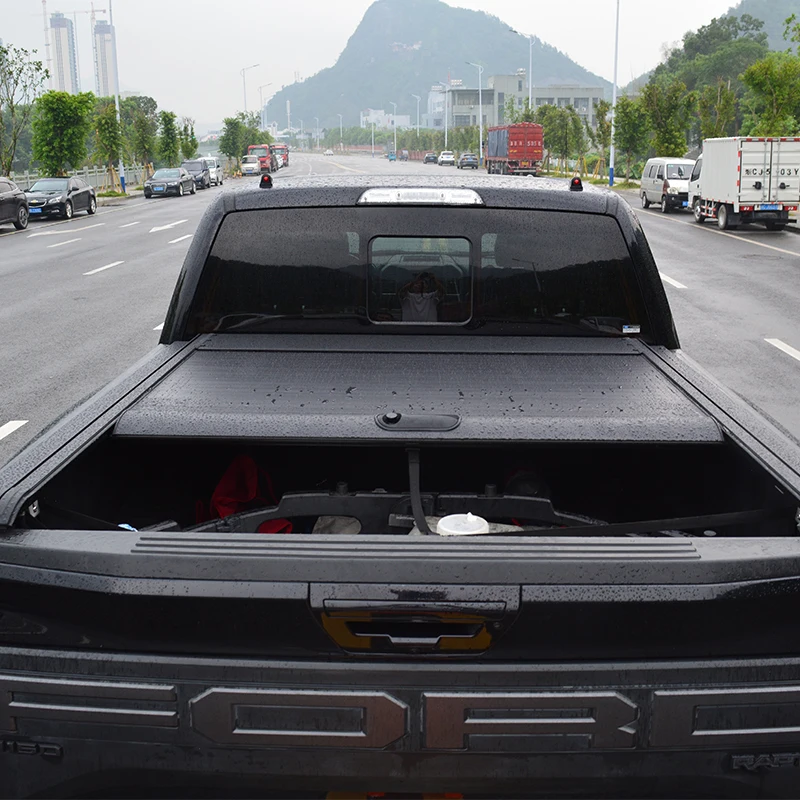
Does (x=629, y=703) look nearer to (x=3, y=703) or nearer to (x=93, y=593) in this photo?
(x=93, y=593)

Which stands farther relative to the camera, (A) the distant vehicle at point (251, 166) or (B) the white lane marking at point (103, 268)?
(A) the distant vehicle at point (251, 166)

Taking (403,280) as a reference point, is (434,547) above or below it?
below

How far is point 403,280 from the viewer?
13.5 feet

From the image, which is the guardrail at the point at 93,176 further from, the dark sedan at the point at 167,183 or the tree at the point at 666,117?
the tree at the point at 666,117

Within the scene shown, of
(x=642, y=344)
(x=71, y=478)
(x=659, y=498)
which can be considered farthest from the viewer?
(x=642, y=344)

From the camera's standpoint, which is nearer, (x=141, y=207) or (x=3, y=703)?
→ (x=3, y=703)

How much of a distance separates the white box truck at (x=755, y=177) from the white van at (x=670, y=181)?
6.92m

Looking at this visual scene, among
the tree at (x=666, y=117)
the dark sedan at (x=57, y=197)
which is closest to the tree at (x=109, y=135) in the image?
the dark sedan at (x=57, y=197)

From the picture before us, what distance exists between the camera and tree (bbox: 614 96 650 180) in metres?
56.9

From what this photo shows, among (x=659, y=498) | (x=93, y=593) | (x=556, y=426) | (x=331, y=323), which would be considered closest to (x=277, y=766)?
(x=93, y=593)

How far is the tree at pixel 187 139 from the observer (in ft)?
277

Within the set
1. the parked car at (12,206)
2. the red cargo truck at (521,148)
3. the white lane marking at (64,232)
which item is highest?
the red cargo truck at (521,148)

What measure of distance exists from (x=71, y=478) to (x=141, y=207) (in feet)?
143

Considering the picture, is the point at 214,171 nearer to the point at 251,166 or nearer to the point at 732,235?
the point at 251,166
